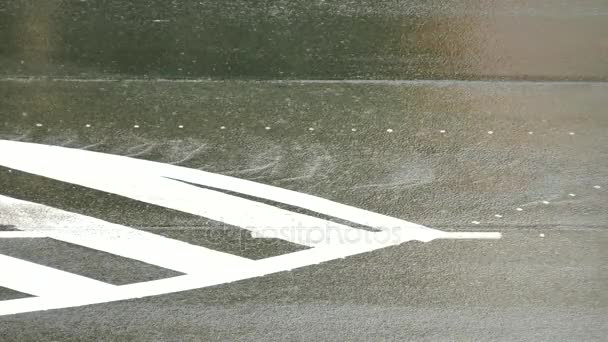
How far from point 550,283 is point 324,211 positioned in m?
1.88

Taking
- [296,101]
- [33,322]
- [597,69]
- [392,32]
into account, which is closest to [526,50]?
[597,69]

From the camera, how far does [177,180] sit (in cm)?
741

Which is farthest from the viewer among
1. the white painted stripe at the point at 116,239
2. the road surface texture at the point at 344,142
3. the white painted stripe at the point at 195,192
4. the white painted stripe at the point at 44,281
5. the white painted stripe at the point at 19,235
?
the white painted stripe at the point at 195,192

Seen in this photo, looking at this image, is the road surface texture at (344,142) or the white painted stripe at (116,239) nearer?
the road surface texture at (344,142)

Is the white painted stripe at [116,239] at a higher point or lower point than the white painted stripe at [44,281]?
higher

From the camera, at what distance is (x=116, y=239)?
22.0 ft

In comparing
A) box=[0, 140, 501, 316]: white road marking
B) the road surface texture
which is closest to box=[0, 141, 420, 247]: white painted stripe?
box=[0, 140, 501, 316]: white road marking

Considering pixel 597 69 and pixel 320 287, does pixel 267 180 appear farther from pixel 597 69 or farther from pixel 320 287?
pixel 597 69

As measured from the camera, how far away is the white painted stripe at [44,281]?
6211mm

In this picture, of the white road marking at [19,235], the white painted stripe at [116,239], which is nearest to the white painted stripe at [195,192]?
the white painted stripe at [116,239]

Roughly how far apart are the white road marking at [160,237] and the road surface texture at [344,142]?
3.4 inches

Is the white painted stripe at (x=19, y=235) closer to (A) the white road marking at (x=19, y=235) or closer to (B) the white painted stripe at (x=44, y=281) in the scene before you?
(A) the white road marking at (x=19, y=235)

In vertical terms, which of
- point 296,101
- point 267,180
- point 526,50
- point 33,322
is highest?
point 526,50

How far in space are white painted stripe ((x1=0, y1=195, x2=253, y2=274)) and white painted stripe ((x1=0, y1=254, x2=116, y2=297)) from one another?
349mm
